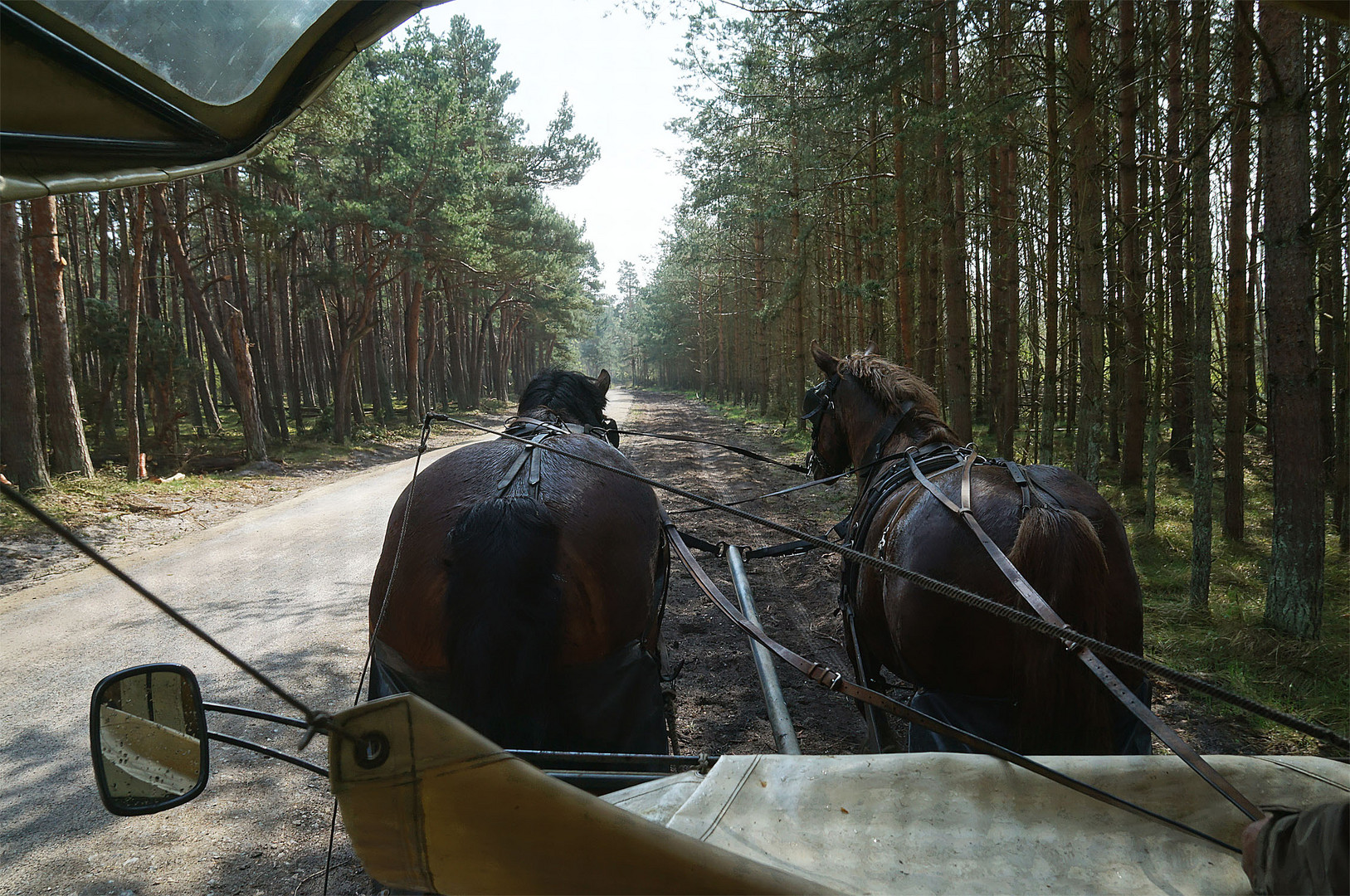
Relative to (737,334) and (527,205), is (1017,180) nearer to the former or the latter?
(527,205)

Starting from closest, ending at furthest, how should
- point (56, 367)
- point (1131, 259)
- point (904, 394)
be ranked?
point (904, 394), point (1131, 259), point (56, 367)

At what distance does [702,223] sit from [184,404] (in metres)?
24.6

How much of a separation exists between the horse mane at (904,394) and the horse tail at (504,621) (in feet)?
8.46

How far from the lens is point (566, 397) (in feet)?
15.4

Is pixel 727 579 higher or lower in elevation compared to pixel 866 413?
lower

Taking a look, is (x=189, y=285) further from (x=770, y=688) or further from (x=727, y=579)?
(x=770, y=688)

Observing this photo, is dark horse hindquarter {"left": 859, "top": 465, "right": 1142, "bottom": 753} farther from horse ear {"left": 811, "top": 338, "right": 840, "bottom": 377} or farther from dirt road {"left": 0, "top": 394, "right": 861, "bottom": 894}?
horse ear {"left": 811, "top": 338, "right": 840, "bottom": 377}

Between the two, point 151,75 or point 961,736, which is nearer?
point 961,736

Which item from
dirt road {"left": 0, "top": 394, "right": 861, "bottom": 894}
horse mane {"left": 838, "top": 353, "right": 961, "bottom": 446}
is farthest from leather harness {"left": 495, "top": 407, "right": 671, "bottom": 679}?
horse mane {"left": 838, "top": 353, "right": 961, "bottom": 446}

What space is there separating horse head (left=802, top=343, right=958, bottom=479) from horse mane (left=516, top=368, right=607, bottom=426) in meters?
1.45

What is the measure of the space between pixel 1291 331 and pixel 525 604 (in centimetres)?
521

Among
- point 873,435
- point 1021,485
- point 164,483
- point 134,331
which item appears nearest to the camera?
point 1021,485

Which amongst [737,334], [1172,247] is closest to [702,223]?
[737,334]

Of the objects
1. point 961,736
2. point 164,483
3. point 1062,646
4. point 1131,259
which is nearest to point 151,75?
point 961,736
